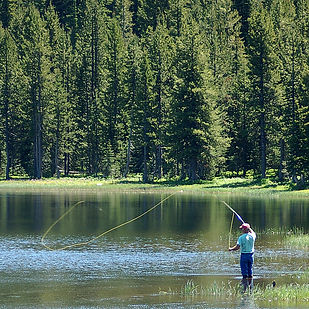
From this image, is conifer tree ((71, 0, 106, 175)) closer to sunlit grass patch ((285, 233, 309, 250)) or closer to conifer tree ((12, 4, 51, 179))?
conifer tree ((12, 4, 51, 179))

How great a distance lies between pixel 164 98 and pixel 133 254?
194 ft

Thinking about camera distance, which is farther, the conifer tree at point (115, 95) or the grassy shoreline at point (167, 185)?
the conifer tree at point (115, 95)

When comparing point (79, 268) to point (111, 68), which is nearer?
point (79, 268)

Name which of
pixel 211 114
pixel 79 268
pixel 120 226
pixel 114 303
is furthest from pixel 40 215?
pixel 211 114

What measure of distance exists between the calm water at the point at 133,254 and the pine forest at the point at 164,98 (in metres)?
23.2

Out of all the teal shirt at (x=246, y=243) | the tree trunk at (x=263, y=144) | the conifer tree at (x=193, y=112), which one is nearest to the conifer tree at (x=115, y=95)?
the conifer tree at (x=193, y=112)

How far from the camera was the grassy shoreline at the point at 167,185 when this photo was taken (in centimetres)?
7259

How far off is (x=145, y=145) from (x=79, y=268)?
6051cm

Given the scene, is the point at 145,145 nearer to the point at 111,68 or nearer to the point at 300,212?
the point at 111,68

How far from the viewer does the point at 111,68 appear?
9831 centimetres

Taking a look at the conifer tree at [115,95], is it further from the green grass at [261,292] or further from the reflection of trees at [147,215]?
the green grass at [261,292]

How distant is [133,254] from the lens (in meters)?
32.6

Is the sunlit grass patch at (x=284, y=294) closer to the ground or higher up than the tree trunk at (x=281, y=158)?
closer to the ground

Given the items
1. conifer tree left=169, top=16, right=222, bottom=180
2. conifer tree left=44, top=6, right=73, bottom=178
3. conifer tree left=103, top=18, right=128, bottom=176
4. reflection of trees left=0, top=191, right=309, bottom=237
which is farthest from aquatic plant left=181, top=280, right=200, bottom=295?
conifer tree left=103, top=18, right=128, bottom=176
